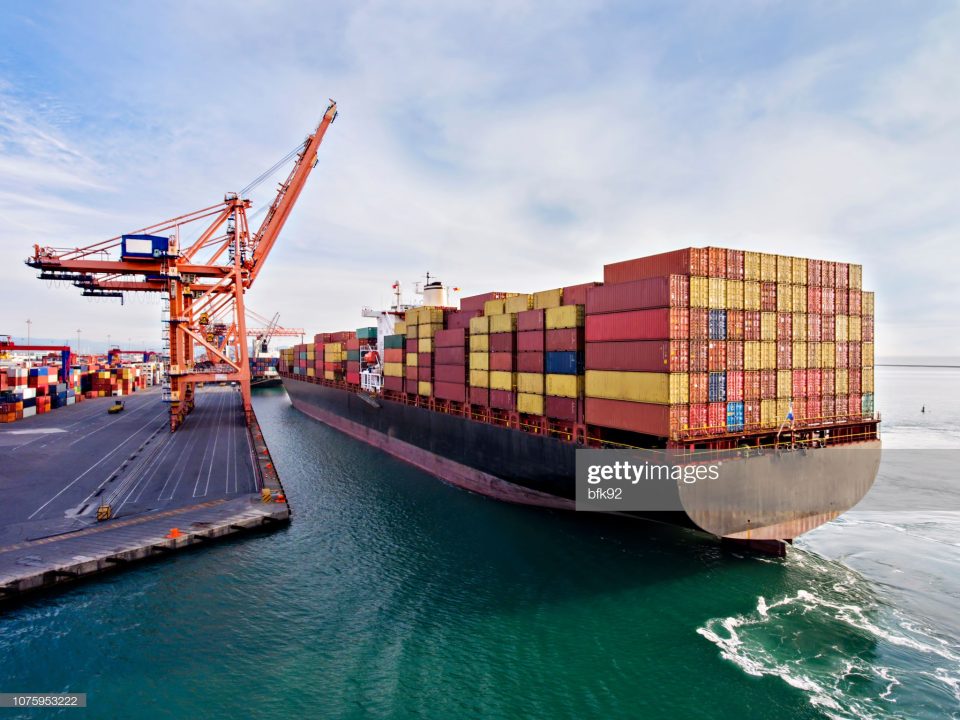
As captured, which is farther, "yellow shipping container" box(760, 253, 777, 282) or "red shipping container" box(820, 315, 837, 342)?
"red shipping container" box(820, 315, 837, 342)

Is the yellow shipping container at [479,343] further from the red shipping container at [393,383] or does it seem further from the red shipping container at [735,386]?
the red shipping container at [735,386]

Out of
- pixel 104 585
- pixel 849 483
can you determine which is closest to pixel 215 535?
pixel 104 585

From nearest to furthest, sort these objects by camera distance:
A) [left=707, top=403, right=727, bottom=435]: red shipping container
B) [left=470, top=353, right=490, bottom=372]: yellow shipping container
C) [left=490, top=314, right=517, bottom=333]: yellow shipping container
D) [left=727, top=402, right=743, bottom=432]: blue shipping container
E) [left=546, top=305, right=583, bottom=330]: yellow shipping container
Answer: [left=707, top=403, right=727, bottom=435]: red shipping container < [left=727, top=402, right=743, bottom=432]: blue shipping container < [left=546, top=305, right=583, bottom=330]: yellow shipping container < [left=490, top=314, right=517, bottom=333]: yellow shipping container < [left=470, top=353, right=490, bottom=372]: yellow shipping container

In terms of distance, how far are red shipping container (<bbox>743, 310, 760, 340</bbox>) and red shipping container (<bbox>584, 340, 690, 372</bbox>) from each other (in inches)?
170

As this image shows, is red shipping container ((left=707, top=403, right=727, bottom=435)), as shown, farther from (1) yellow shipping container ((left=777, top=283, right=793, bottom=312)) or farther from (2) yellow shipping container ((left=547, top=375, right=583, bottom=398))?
(2) yellow shipping container ((left=547, top=375, right=583, bottom=398))

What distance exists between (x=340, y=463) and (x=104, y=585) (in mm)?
23830

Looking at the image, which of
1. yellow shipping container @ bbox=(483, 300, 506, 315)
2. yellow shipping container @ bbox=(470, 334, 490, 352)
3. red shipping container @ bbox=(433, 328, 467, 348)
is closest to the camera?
yellow shipping container @ bbox=(470, 334, 490, 352)

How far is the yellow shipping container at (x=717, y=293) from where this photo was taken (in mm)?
22781

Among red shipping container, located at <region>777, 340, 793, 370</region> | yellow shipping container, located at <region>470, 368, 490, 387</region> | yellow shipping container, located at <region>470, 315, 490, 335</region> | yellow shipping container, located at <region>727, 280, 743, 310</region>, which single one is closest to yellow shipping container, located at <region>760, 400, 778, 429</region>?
red shipping container, located at <region>777, 340, 793, 370</region>

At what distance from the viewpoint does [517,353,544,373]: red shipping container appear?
3025 centimetres

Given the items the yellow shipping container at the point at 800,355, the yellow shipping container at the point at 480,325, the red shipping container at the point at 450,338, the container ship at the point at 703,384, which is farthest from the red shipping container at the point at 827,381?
the red shipping container at the point at 450,338

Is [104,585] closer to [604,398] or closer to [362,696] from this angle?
[362,696]

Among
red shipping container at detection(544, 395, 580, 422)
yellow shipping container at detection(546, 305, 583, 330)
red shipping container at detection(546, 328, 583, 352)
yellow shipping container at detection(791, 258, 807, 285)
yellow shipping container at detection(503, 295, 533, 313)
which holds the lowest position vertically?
red shipping container at detection(544, 395, 580, 422)

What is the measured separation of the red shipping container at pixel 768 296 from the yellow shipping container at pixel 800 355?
260 centimetres
